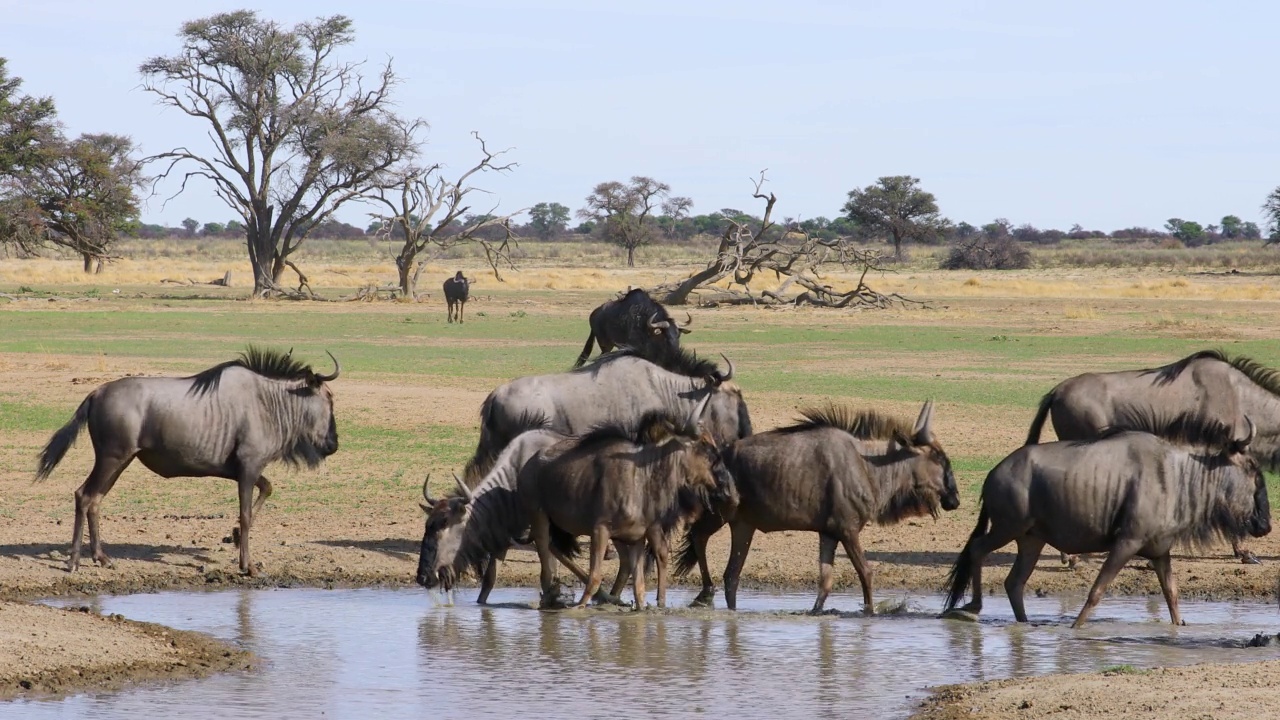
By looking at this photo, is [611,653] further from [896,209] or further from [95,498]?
[896,209]

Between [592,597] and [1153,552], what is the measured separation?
3249 mm

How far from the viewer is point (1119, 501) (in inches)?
353

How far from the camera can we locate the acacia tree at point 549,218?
143 metres

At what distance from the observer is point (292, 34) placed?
182ft

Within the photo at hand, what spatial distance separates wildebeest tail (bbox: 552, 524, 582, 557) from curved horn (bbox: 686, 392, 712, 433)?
102 centimetres

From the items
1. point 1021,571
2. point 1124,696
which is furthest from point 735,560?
point 1124,696

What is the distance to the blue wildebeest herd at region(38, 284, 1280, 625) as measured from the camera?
9055 millimetres

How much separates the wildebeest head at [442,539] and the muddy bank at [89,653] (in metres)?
1.35

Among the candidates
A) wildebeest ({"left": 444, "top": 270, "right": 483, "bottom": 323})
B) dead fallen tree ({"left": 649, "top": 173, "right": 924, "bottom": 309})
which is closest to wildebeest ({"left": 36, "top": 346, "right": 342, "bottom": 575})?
wildebeest ({"left": 444, "top": 270, "right": 483, "bottom": 323})

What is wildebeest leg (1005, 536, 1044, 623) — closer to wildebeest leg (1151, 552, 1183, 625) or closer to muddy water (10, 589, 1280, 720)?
muddy water (10, 589, 1280, 720)

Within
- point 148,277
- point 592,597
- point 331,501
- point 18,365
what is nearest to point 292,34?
point 148,277

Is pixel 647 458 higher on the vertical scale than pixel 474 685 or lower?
higher

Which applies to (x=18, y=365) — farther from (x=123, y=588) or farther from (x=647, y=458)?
(x=647, y=458)

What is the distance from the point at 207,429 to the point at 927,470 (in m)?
4.64
